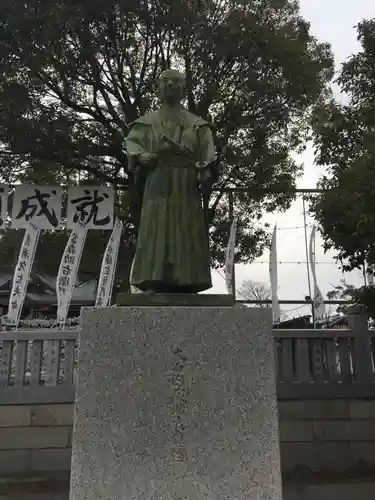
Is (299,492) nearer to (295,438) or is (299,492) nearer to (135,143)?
(295,438)

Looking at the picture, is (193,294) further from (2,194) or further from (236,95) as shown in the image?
(236,95)

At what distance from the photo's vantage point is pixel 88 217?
8531 millimetres

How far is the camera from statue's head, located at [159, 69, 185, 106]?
12.1 feet

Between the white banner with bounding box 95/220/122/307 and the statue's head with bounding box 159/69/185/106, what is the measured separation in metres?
5.57

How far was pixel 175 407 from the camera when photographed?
3.02m

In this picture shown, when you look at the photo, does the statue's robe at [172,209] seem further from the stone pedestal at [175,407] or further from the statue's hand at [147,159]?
the stone pedestal at [175,407]

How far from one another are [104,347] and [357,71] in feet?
16.8

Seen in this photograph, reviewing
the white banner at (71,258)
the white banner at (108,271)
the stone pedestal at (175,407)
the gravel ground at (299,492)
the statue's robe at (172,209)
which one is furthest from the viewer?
the white banner at (108,271)

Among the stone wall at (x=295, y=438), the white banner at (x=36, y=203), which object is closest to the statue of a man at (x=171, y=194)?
the stone wall at (x=295, y=438)

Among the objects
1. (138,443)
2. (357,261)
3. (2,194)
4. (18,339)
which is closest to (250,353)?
(138,443)

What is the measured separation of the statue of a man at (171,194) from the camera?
343 centimetres

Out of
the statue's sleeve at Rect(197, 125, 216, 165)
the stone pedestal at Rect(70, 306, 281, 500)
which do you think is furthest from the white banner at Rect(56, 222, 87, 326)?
the stone pedestal at Rect(70, 306, 281, 500)

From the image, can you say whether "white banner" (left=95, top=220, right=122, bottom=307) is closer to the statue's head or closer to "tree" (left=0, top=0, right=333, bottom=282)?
"tree" (left=0, top=0, right=333, bottom=282)

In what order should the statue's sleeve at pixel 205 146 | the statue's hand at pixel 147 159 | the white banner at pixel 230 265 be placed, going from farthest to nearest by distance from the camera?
the white banner at pixel 230 265
the statue's sleeve at pixel 205 146
the statue's hand at pixel 147 159
